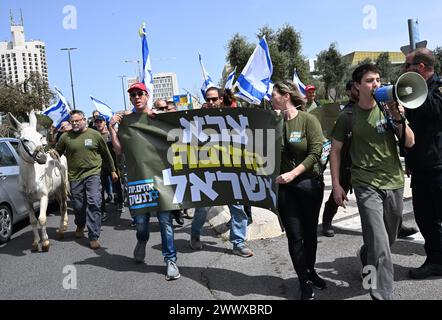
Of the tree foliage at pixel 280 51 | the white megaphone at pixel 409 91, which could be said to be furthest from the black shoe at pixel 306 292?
the tree foliage at pixel 280 51

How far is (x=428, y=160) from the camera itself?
423cm

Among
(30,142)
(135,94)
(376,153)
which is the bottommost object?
→ (376,153)

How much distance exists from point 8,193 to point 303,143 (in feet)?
18.8

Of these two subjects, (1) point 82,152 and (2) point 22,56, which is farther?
(2) point 22,56

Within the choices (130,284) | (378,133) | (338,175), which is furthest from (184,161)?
(378,133)

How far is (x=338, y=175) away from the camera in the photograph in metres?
3.91

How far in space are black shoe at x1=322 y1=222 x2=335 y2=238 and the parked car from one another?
4791mm

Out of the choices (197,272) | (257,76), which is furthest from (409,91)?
(257,76)

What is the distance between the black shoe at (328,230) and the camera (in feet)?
19.7

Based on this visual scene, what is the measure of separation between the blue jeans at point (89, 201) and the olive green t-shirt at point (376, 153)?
13.4 feet

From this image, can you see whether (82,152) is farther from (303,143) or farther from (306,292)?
(306,292)

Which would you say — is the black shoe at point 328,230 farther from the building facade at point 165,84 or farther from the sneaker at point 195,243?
the building facade at point 165,84

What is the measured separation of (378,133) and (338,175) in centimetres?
51

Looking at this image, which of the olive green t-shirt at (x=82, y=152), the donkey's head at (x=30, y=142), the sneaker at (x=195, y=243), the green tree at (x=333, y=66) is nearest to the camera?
the sneaker at (x=195, y=243)
